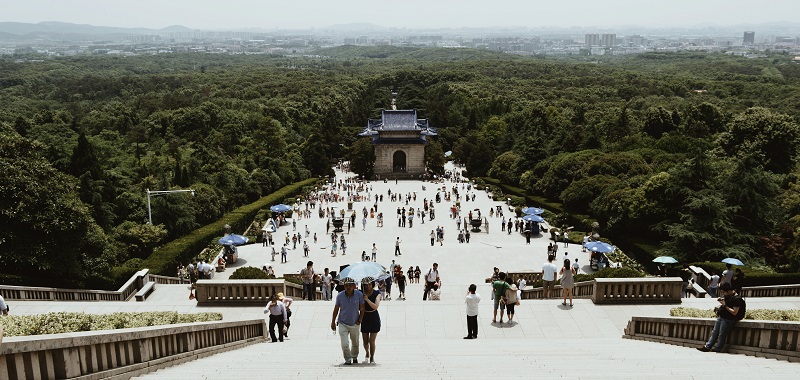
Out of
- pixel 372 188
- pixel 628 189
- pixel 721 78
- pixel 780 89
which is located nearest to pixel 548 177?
pixel 628 189

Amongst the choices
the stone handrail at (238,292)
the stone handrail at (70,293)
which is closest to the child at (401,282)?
the stone handrail at (238,292)

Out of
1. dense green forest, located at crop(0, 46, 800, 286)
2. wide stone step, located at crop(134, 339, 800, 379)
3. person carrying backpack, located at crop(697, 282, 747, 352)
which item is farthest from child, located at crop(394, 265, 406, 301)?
person carrying backpack, located at crop(697, 282, 747, 352)

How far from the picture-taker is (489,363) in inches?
390

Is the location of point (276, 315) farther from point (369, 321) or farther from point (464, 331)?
point (464, 331)

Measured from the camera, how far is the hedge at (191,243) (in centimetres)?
2763

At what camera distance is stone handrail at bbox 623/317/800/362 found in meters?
9.82

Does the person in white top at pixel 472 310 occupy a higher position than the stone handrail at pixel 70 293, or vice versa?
the person in white top at pixel 472 310

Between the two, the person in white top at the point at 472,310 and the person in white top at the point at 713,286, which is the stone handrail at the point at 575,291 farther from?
the person in white top at the point at 472,310

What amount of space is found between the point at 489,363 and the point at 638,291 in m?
8.99

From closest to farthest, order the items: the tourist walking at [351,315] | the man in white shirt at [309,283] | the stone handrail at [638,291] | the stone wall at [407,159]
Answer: the tourist walking at [351,315] < the stone handrail at [638,291] < the man in white shirt at [309,283] < the stone wall at [407,159]

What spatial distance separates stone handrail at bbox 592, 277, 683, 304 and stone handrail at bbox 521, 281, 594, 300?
1.05 m

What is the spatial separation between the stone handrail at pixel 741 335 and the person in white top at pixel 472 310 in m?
3.43

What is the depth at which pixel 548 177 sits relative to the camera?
4950 centimetres

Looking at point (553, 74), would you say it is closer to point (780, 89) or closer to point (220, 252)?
point (780, 89)
